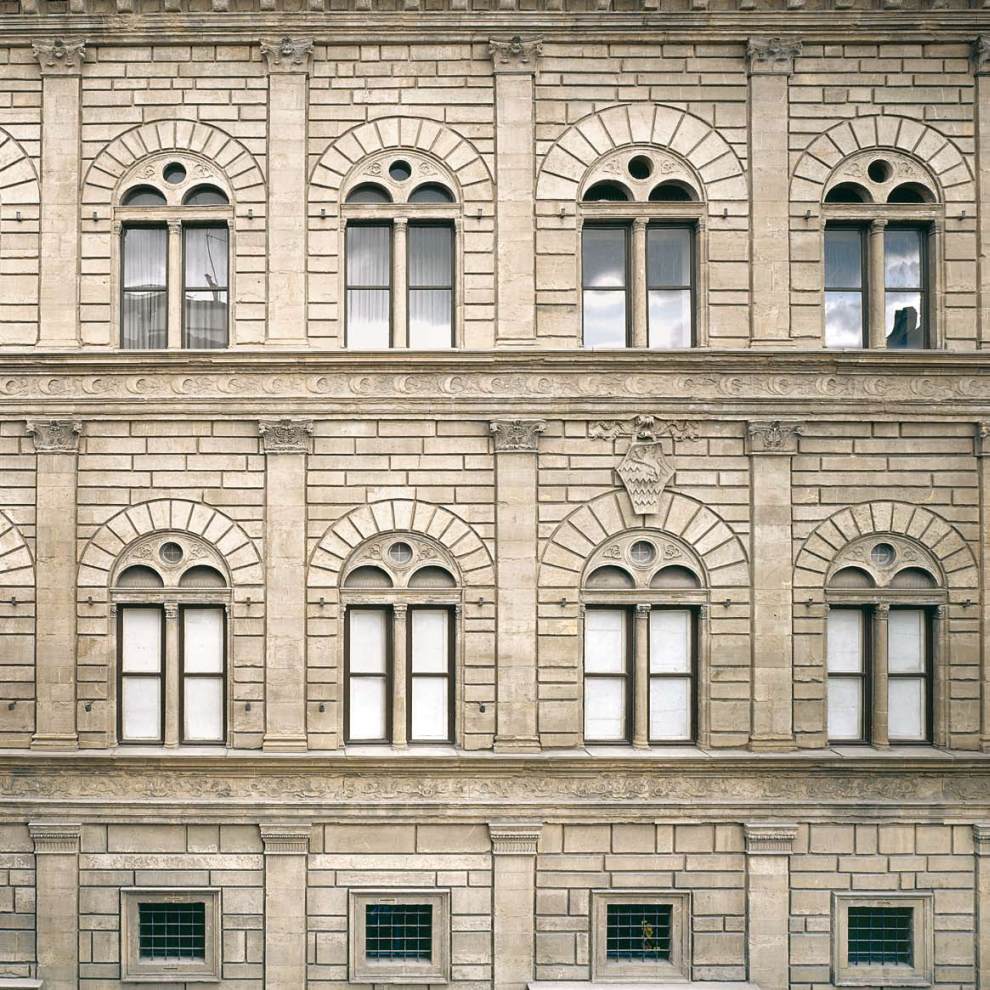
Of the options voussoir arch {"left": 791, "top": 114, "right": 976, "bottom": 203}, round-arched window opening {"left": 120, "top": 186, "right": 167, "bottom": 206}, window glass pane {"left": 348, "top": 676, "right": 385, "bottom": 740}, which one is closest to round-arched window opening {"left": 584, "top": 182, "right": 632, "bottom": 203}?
voussoir arch {"left": 791, "top": 114, "right": 976, "bottom": 203}

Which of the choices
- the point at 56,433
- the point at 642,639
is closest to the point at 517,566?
the point at 642,639

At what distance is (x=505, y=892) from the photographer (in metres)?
13.1

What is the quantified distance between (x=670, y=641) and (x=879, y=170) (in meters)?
8.01

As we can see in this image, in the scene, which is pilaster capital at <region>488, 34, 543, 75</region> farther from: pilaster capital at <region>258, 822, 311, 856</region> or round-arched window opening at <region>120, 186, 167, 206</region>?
pilaster capital at <region>258, 822, 311, 856</region>

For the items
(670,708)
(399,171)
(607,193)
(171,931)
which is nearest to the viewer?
(171,931)

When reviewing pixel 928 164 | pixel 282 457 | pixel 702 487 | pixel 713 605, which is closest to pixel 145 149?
pixel 282 457

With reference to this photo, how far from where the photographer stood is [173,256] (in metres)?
Result: 13.5

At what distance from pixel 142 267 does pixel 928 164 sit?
12.2 m

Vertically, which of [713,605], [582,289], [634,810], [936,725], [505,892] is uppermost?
[582,289]

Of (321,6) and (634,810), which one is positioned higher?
(321,6)

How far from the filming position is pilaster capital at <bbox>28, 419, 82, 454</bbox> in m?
13.2

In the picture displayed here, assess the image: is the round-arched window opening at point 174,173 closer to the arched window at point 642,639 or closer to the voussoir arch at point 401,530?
the voussoir arch at point 401,530

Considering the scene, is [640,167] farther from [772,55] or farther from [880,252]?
[880,252]

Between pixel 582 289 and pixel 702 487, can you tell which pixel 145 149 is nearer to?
pixel 582 289
